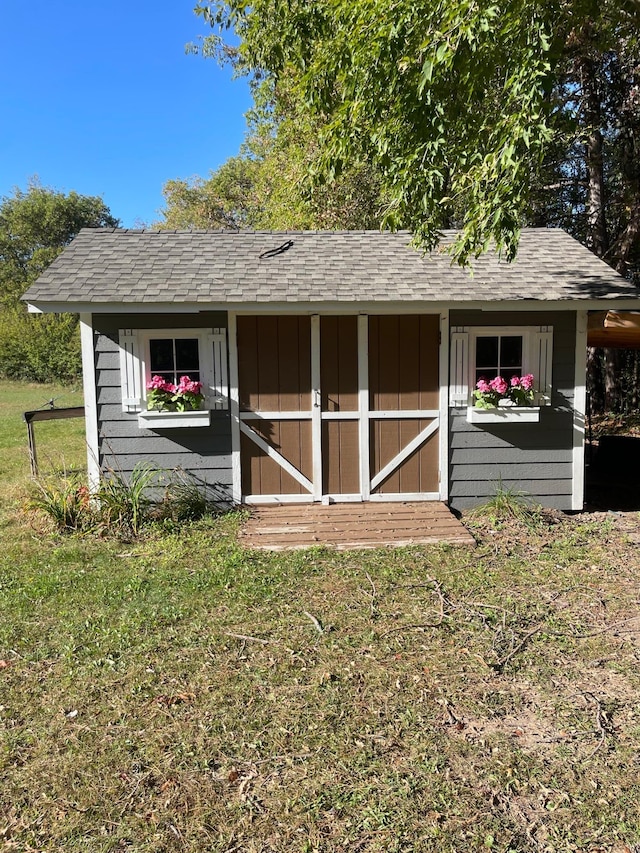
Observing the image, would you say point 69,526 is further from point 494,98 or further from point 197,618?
point 494,98

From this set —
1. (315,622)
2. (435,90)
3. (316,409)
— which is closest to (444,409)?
(316,409)

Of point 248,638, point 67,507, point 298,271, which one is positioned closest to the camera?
point 248,638

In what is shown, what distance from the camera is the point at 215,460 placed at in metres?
6.02

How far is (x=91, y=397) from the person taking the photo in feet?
19.0

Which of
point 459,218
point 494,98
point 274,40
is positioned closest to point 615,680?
point 274,40

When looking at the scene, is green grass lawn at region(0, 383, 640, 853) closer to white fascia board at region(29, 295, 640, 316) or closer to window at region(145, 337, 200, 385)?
window at region(145, 337, 200, 385)

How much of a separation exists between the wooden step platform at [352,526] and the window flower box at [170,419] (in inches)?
45.4

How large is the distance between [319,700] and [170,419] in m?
3.47

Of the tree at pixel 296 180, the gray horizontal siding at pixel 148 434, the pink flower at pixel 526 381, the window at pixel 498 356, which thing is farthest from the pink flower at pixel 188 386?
the tree at pixel 296 180

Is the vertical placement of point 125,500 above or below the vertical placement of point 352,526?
above

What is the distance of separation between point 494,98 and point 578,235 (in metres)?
6.67

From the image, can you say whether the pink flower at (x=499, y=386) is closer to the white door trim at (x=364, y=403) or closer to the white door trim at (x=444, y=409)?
the white door trim at (x=444, y=409)

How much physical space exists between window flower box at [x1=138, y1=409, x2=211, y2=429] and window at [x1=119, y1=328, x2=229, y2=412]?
7.6 inches

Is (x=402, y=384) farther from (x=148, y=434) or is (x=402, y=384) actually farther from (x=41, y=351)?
(x=41, y=351)
